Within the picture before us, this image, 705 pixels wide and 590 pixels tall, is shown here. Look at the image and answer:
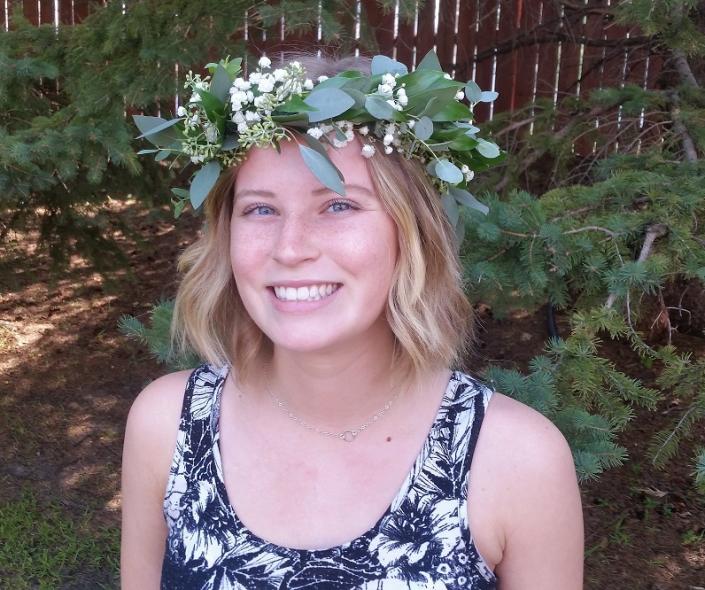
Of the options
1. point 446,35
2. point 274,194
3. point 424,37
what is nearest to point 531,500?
point 274,194

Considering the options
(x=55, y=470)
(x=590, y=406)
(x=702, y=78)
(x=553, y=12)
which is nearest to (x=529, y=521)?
(x=590, y=406)

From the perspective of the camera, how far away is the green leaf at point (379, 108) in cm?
157

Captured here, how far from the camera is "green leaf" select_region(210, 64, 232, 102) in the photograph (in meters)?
1.66

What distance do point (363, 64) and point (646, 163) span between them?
1.30 m

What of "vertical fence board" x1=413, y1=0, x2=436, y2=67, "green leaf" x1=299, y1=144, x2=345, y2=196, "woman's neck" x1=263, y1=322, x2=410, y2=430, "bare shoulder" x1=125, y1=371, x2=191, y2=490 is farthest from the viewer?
"vertical fence board" x1=413, y1=0, x2=436, y2=67

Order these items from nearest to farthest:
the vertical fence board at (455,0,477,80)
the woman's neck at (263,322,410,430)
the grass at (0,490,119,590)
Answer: the woman's neck at (263,322,410,430) → the grass at (0,490,119,590) → the vertical fence board at (455,0,477,80)

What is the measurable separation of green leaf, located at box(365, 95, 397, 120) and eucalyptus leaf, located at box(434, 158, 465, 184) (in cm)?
16

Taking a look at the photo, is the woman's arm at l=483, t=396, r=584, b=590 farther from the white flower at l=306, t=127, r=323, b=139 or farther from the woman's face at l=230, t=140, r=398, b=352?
the white flower at l=306, t=127, r=323, b=139

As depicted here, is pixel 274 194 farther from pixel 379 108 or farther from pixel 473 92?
pixel 473 92

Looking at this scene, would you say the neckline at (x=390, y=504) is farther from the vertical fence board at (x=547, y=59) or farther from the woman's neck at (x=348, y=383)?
the vertical fence board at (x=547, y=59)

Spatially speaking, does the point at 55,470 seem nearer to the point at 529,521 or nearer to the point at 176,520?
the point at 176,520

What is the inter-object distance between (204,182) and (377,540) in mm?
812

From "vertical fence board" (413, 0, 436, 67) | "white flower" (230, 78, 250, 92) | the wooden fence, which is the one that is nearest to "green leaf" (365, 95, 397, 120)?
"white flower" (230, 78, 250, 92)

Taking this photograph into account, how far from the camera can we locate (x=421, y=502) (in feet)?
5.38
